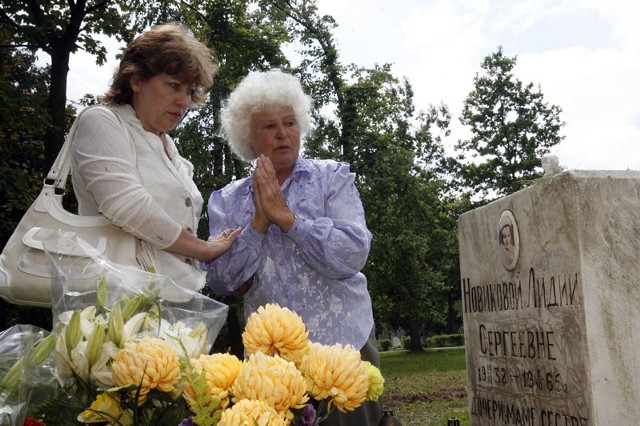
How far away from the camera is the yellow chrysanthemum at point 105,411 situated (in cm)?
132

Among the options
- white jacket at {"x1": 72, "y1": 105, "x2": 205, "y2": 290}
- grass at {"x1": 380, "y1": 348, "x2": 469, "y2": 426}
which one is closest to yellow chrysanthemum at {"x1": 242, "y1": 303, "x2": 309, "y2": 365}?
white jacket at {"x1": 72, "y1": 105, "x2": 205, "y2": 290}

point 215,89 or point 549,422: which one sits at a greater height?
point 215,89

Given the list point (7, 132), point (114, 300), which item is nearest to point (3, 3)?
point (7, 132)

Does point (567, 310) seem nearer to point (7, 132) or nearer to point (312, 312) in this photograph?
point (312, 312)

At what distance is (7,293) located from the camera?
2.25 meters

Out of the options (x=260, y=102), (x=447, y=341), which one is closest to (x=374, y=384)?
(x=260, y=102)

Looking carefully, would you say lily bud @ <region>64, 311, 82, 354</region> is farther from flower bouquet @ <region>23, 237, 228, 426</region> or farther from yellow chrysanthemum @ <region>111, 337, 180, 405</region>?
yellow chrysanthemum @ <region>111, 337, 180, 405</region>

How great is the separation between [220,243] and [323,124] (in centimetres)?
1682

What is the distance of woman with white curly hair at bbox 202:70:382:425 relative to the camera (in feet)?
9.03

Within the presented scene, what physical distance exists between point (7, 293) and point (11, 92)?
340 inches

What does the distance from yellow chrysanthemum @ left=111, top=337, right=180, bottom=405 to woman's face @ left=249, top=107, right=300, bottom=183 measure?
73.1 inches

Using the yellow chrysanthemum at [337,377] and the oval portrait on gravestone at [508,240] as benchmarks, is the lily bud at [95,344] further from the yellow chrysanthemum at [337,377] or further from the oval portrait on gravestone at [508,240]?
the oval portrait on gravestone at [508,240]

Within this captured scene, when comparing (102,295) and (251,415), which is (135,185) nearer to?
(102,295)

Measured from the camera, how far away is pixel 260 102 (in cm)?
316
